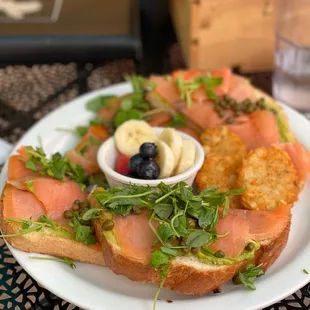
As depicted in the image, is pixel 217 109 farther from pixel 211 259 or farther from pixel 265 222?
pixel 211 259

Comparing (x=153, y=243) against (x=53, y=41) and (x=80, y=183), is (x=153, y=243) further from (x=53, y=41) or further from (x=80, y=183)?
(x=53, y=41)

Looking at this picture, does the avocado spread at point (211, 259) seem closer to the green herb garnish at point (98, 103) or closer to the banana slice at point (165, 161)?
the banana slice at point (165, 161)

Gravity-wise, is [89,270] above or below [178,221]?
below

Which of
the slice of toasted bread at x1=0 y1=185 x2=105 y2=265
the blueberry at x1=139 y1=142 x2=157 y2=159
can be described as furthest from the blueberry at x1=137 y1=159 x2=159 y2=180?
the slice of toasted bread at x1=0 y1=185 x2=105 y2=265

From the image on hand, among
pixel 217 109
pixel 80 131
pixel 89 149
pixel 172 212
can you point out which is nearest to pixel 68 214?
pixel 172 212

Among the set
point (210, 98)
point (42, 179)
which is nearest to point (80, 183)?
point (42, 179)

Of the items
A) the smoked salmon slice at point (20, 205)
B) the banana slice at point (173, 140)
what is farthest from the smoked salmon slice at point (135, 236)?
the banana slice at point (173, 140)
